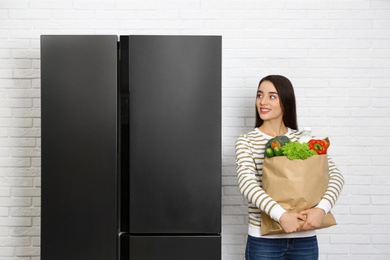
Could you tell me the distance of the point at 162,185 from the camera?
1.91 meters

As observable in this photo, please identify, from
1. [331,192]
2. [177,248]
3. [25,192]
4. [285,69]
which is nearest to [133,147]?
[177,248]

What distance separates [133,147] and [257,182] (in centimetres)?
65

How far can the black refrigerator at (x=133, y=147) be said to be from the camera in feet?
6.23

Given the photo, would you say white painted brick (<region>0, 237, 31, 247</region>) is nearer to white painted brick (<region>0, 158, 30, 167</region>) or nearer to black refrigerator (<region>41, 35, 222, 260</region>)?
white painted brick (<region>0, 158, 30, 167</region>)

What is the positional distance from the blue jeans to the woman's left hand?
0.56ft

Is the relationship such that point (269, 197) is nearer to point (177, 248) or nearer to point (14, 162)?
point (177, 248)

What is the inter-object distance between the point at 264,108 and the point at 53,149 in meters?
1.09

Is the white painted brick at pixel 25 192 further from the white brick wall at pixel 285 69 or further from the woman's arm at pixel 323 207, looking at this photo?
the woman's arm at pixel 323 207

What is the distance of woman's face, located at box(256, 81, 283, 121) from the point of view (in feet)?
6.88

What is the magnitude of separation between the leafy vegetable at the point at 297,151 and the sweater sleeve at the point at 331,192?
0.80 feet

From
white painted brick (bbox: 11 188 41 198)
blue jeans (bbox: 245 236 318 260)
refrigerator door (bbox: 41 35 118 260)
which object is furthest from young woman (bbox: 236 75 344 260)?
white painted brick (bbox: 11 188 41 198)

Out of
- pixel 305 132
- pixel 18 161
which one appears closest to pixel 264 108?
pixel 305 132

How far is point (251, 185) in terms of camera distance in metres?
1.91

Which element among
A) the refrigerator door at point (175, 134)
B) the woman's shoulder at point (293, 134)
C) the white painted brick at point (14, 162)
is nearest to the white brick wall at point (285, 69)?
the white painted brick at point (14, 162)
